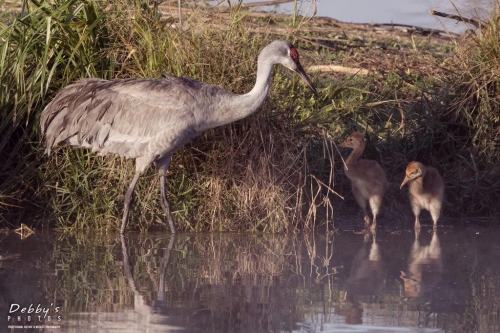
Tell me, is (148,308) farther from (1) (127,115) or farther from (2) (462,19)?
(2) (462,19)

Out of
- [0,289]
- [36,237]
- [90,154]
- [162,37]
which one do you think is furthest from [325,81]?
[0,289]

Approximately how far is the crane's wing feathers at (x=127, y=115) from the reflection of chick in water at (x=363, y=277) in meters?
1.53

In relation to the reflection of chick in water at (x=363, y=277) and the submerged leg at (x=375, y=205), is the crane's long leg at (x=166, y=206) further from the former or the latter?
the submerged leg at (x=375, y=205)

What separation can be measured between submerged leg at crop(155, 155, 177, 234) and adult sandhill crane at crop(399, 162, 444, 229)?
1820 mm

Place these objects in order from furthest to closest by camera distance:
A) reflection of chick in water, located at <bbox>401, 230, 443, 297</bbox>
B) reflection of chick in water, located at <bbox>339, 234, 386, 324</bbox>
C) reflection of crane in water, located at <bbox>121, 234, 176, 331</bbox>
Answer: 1. reflection of chick in water, located at <bbox>401, 230, 443, 297</bbox>
2. reflection of chick in water, located at <bbox>339, 234, 386, 324</bbox>
3. reflection of crane in water, located at <bbox>121, 234, 176, 331</bbox>

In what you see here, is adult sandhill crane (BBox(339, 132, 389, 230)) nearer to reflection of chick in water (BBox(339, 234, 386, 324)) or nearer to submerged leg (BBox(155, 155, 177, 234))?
reflection of chick in water (BBox(339, 234, 386, 324))

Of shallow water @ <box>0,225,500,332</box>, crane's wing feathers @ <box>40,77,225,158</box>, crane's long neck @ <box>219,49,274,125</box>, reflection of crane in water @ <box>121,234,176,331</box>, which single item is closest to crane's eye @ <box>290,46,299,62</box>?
crane's long neck @ <box>219,49,274,125</box>

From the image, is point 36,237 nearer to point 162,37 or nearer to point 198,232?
point 198,232

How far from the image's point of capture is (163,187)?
6.93 m

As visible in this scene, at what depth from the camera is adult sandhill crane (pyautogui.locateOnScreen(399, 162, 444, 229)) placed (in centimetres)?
729

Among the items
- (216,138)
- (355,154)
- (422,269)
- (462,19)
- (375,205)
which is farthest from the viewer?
(462,19)

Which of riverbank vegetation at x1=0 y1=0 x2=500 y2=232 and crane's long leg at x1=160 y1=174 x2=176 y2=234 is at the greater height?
riverbank vegetation at x1=0 y1=0 x2=500 y2=232

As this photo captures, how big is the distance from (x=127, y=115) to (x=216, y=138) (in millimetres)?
763

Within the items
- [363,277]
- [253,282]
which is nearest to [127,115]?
[253,282]
